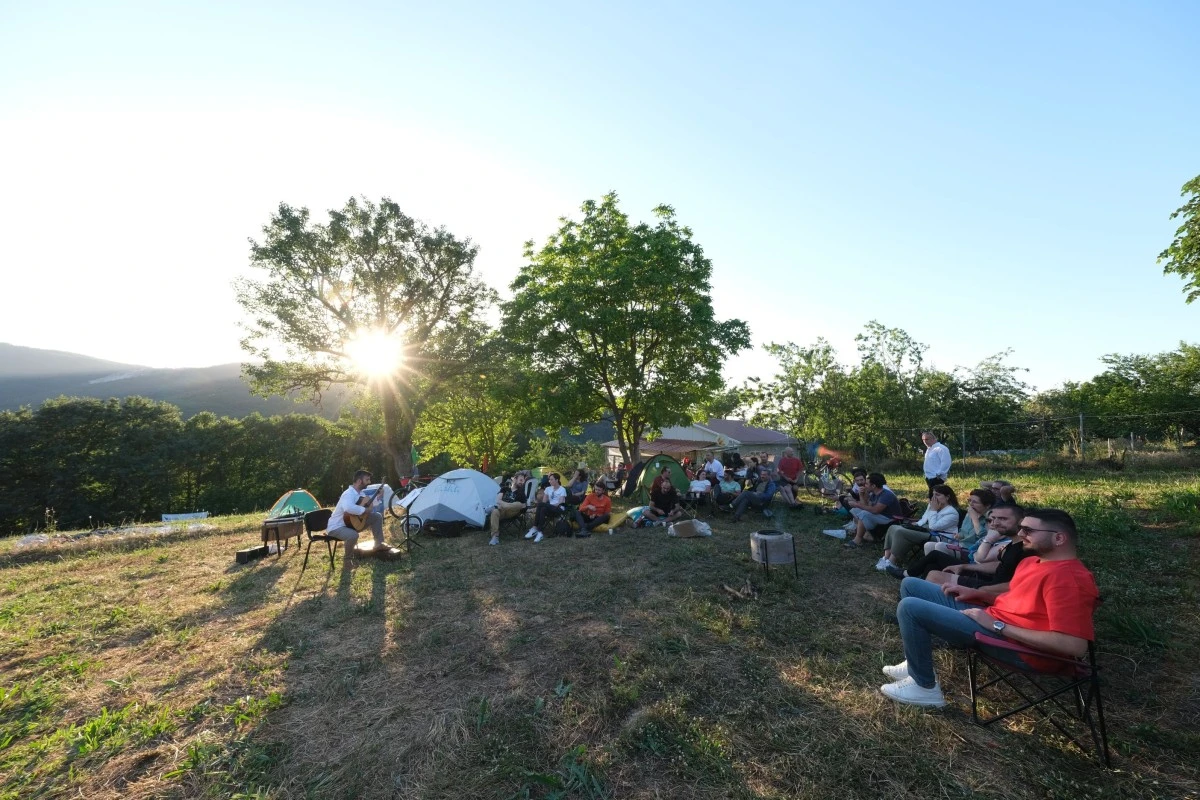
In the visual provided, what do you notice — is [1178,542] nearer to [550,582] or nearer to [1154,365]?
[550,582]

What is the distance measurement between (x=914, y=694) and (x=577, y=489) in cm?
880

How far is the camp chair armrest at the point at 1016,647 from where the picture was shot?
9.64 feet

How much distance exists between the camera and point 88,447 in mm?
28016

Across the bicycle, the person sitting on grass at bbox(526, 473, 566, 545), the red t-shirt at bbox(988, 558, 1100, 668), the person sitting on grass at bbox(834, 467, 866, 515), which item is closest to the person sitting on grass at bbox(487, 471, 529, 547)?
the person sitting on grass at bbox(526, 473, 566, 545)

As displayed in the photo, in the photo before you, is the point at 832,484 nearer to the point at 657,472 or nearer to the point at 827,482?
the point at 827,482

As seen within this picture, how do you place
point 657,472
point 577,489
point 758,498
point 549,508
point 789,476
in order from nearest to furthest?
1. point 549,508
2. point 758,498
3. point 577,489
4. point 789,476
5. point 657,472

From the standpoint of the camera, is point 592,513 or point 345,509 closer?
point 345,509

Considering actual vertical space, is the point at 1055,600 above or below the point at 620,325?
below

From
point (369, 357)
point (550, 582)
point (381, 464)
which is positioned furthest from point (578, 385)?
point (381, 464)

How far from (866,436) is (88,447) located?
4342 cm

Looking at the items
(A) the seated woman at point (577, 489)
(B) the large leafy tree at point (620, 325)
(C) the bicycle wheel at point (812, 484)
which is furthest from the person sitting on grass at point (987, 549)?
(B) the large leafy tree at point (620, 325)

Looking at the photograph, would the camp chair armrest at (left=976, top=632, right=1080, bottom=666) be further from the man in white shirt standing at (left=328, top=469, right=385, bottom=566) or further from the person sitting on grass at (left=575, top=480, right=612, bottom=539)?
the man in white shirt standing at (left=328, top=469, right=385, bottom=566)

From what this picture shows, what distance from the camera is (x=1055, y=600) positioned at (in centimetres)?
296

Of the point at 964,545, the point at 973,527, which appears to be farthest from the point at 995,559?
the point at 973,527
